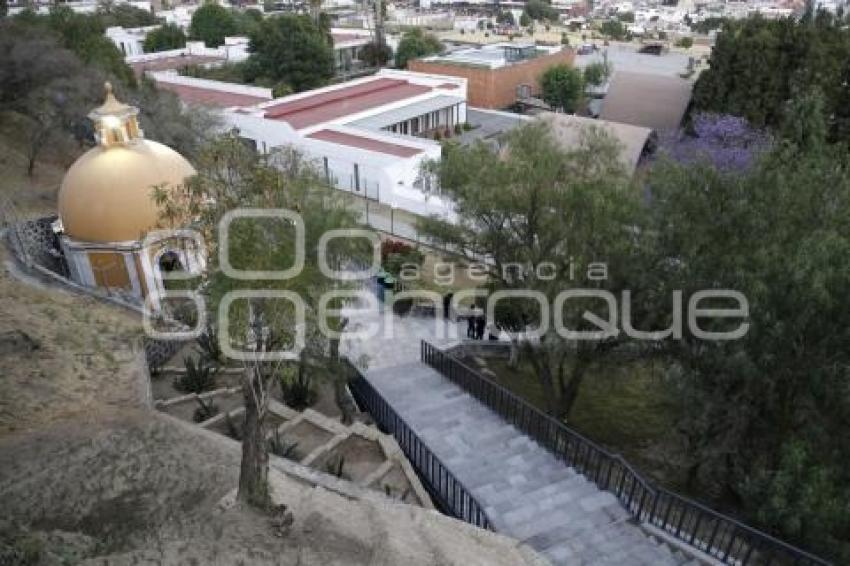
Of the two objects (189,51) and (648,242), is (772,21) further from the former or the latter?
(189,51)

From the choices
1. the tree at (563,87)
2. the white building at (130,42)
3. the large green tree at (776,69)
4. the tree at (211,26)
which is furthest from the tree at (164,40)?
the large green tree at (776,69)

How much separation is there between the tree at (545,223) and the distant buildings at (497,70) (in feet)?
125

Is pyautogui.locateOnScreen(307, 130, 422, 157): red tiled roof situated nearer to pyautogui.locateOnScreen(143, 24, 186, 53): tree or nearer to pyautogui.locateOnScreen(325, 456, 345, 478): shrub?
pyautogui.locateOnScreen(325, 456, 345, 478): shrub

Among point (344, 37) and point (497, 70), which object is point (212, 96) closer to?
point (497, 70)

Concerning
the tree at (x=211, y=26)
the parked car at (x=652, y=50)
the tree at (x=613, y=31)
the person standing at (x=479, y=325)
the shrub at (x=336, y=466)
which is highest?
the tree at (x=211, y=26)

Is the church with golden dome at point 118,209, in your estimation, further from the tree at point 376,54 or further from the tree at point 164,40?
the tree at point 164,40

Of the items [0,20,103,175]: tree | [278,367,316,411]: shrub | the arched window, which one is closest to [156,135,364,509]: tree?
[278,367,316,411]: shrub

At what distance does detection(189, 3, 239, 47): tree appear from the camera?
68.9 meters

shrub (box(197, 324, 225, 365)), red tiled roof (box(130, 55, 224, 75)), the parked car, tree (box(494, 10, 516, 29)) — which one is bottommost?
shrub (box(197, 324, 225, 365))

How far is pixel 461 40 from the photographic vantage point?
86.5 metres

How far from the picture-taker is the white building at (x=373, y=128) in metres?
31.4

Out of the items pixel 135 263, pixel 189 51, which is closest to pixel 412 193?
pixel 135 263

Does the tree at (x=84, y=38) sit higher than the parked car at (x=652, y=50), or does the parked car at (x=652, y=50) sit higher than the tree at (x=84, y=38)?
the tree at (x=84, y=38)

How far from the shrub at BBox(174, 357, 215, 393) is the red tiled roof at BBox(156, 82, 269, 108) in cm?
2987
